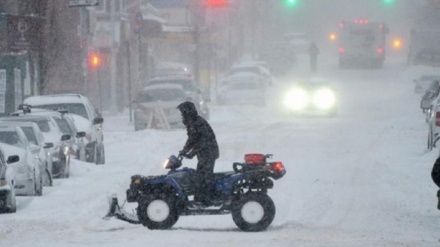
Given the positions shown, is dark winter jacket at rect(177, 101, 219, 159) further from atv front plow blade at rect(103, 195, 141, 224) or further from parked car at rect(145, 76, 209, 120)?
parked car at rect(145, 76, 209, 120)

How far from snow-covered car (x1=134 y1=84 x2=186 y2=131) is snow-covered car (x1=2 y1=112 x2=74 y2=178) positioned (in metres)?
12.9

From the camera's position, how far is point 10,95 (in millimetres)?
36438

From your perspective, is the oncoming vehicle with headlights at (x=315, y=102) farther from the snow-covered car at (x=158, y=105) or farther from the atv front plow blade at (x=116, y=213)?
the atv front plow blade at (x=116, y=213)

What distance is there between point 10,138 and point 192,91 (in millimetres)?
22320

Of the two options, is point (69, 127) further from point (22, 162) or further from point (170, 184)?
point (170, 184)

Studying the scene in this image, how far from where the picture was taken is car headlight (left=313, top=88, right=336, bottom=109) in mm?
48094

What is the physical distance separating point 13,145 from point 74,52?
31192mm

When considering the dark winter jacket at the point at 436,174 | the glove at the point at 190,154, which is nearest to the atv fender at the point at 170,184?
the glove at the point at 190,154

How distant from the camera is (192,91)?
4441cm

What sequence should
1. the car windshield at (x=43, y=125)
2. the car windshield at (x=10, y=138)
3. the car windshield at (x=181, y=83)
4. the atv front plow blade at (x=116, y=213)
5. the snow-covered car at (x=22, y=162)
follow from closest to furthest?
the atv front plow blade at (x=116, y=213) < the snow-covered car at (x=22, y=162) < the car windshield at (x=10, y=138) < the car windshield at (x=43, y=125) < the car windshield at (x=181, y=83)

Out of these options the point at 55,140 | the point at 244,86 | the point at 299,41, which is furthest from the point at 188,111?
the point at 299,41

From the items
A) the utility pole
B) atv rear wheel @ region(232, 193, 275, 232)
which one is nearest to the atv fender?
atv rear wheel @ region(232, 193, 275, 232)

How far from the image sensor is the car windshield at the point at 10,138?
72.8 ft

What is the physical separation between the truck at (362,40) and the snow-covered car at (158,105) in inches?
1362
